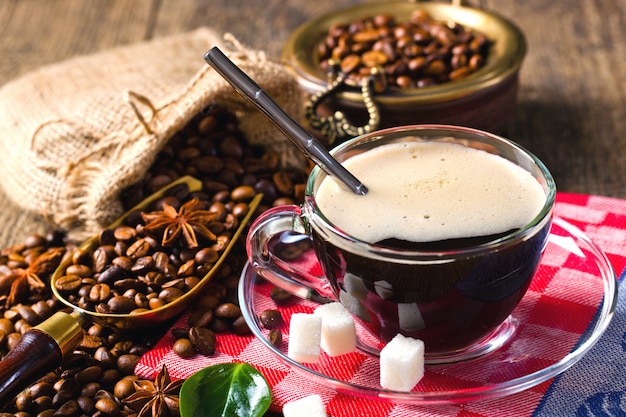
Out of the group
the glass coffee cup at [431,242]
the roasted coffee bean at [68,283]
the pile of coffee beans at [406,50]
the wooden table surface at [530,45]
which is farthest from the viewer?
the wooden table surface at [530,45]

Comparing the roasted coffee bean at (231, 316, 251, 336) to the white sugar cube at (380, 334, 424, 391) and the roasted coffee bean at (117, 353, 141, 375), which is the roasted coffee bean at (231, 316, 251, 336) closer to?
the roasted coffee bean at (117, 353, 141, 375)

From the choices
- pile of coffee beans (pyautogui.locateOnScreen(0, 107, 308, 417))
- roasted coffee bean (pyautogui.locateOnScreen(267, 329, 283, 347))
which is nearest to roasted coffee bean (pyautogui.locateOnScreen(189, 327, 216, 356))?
pile of coffee beans (pyautogui.locateOnScreen(0, 107, 308, 417))

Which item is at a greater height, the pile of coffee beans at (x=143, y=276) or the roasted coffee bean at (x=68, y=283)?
the roasted coffee bean at (x=68, y=283)

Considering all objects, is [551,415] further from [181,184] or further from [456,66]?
[456,66]

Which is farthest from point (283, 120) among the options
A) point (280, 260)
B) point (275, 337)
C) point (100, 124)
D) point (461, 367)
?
point (100, 124)

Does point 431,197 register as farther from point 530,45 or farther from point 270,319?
point 530,45

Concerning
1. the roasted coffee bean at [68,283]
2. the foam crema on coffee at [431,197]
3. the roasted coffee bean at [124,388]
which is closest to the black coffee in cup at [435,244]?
the foam crema on coffee at [431,197]

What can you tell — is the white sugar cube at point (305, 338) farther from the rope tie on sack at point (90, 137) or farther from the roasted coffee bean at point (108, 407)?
the rope tie on sack at point (90, 137)

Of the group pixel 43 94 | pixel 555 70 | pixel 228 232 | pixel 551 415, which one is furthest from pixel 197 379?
pixel 555 70
